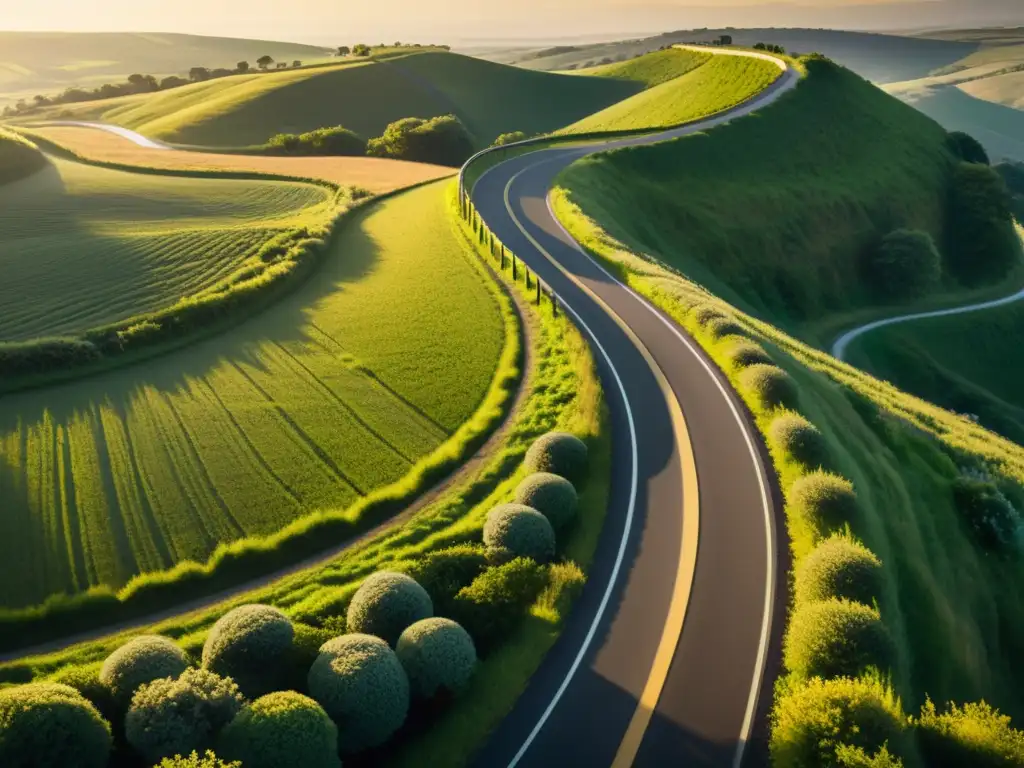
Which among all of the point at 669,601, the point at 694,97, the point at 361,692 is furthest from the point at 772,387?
the point at 694,97

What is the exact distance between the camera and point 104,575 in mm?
20422

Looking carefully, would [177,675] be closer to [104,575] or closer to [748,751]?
[104,575]

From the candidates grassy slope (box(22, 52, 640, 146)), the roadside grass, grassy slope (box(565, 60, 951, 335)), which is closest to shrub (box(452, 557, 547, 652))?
the roadside grass

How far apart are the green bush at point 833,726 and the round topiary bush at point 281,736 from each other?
8568 millimetres

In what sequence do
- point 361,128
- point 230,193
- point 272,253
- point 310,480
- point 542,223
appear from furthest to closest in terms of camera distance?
point 361,128, point 230,193, point 542,223, point 272,253, point 310,480

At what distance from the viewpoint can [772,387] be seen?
27.8 meters

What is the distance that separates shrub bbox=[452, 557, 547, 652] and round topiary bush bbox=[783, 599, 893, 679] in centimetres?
647

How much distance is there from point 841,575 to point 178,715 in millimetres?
15457

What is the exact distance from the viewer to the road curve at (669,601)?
15.0m

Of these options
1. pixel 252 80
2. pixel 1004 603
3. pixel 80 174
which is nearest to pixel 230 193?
pixel 80 174

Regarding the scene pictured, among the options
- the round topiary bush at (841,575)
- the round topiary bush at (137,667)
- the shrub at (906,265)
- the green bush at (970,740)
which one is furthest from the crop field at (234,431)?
the shrub at (906,265)

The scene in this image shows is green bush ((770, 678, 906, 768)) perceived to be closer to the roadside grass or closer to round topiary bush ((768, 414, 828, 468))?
the roadside grass

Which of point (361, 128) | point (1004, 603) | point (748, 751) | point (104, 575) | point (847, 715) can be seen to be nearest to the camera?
point (847, 715)

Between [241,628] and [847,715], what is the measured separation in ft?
41.4
